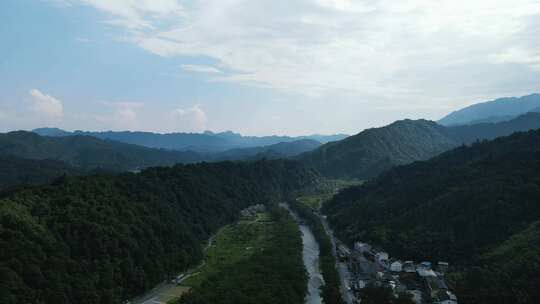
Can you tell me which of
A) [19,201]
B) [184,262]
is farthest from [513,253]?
[19,201]

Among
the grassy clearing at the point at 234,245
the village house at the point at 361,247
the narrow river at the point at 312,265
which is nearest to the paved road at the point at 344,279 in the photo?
the narrow river at the point at 312,265

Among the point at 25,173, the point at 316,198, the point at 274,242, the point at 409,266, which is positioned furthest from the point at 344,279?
the point at 25,173

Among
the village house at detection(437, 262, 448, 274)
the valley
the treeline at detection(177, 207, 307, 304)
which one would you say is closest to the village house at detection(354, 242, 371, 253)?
the valley

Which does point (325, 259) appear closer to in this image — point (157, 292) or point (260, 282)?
point (260, 282)

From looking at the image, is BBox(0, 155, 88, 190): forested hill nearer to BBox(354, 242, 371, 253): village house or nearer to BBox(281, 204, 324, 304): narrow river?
BBox(281, 204, 324, 304): narrow river

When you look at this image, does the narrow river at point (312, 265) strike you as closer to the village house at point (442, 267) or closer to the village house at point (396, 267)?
the village house at point (396, 267)

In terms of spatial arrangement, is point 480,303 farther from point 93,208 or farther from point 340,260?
point 93,208

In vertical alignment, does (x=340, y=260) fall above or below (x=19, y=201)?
below
